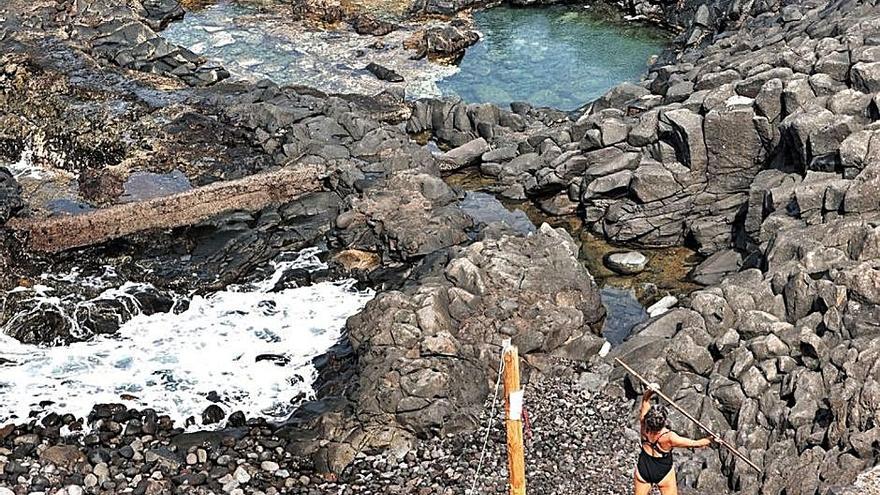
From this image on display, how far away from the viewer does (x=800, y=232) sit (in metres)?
22.0

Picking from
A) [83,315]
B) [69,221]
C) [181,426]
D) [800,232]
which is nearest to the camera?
[181,426]

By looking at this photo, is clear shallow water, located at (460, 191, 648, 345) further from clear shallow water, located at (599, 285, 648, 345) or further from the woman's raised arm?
the woman's raised arm

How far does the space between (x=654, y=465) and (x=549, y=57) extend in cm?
3099

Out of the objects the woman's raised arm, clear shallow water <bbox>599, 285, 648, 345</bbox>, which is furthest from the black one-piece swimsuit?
clear shallow water <bbox>599, 285, 648, 345</bbox>

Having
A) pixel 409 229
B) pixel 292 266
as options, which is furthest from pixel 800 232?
pixel 292 266

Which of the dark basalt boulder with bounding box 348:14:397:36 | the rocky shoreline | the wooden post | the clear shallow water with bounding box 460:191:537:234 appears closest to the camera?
the wooden post

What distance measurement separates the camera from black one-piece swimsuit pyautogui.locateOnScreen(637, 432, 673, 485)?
47.5 feet

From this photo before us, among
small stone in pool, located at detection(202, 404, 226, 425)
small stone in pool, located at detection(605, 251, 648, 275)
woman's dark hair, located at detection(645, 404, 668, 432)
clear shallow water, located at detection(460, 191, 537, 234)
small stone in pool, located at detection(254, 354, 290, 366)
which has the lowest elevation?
clear shallow water, located at detection(460, 191, 537, 234)

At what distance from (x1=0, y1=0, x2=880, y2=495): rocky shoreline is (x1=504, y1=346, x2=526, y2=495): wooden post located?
403cm

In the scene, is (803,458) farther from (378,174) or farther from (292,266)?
(378,174)

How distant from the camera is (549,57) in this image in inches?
1709

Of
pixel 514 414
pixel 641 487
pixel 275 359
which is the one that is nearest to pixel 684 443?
pixel 641 487

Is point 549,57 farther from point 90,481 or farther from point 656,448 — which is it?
point 656,448

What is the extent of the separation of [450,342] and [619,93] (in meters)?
16.3
